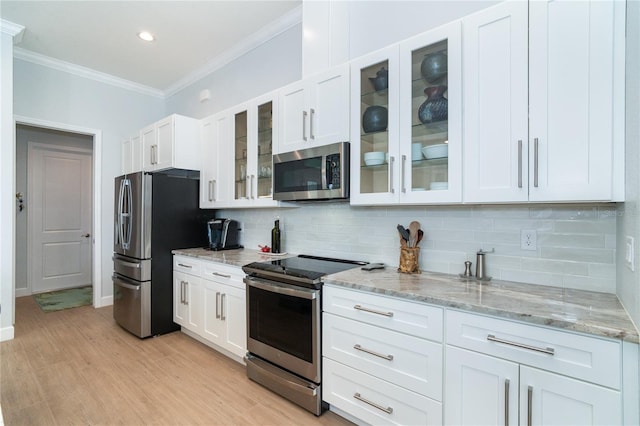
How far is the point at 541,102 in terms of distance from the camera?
150cm

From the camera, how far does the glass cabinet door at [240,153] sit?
3.06m

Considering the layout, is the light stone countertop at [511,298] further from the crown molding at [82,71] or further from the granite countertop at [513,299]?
the crown molding at [82,71]

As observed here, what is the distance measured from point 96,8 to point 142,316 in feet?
9.87

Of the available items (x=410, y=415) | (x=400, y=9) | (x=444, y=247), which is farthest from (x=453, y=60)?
(x=410, y=415)

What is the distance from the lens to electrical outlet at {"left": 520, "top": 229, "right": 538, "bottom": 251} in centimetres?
175

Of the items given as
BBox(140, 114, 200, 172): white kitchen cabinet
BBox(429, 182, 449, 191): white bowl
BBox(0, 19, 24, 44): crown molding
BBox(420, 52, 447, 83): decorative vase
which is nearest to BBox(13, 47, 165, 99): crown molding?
BBox(0, 19, 24, 44): crown molding

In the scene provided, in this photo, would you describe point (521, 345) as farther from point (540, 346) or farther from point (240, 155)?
point (240, 155)

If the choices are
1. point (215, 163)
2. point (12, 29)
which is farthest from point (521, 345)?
point (12, 29)

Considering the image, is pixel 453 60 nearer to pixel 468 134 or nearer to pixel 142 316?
pixel 468 134

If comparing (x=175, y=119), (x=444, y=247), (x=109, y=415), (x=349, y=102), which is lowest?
(x=109, y=415)

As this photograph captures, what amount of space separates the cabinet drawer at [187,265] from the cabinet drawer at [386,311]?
1628 mm

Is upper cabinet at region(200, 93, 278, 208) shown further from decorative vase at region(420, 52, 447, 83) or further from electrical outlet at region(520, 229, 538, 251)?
electrical outlet at region(520, 229, 538, 251)

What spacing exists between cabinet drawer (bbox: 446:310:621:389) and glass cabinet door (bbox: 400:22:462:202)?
690mm

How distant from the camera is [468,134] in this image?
5.60 feet
